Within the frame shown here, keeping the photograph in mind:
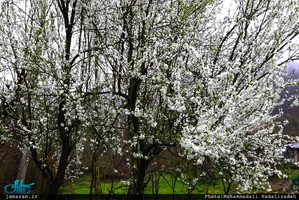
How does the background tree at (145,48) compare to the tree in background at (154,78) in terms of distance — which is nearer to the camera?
the tree in background at (154,78)

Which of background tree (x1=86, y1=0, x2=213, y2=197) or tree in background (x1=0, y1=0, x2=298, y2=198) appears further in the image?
background tree (x1=86, y1=0, x2=213, y2=197)

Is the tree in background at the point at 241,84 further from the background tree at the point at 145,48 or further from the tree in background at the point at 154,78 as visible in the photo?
the background tree at the point at 145,48

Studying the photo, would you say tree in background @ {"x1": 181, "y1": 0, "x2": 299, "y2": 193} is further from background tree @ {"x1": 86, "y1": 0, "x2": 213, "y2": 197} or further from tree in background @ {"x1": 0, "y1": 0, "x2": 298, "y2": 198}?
background tree @ {"x1": 86, "y1": 0, "x2": 213, "y2": 197}

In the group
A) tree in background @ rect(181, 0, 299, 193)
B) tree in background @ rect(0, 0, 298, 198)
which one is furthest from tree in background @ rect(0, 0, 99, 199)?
tree in background @ rect(181, 0, 299, 193)

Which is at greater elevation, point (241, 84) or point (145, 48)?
point (145, 48)

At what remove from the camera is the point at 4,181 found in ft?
45.5

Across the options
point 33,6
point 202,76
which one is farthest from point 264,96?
point 33,6

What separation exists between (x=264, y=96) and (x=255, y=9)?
115 inches

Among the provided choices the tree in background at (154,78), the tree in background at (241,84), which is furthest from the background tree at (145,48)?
the tree in background at (241,84)

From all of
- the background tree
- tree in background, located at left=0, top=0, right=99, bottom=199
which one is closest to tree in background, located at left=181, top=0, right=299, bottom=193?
the background tree

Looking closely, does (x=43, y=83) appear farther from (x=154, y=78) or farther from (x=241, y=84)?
(x=241, y=84)

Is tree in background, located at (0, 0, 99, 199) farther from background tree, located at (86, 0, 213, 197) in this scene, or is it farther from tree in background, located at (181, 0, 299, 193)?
tree in background, located at (181, 0, 299, 193)

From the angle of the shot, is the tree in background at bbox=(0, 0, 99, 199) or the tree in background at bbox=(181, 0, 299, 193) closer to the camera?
the tree in background at bbox=(181, 0, 299, 193)

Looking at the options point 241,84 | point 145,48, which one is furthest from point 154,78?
point 241,84
